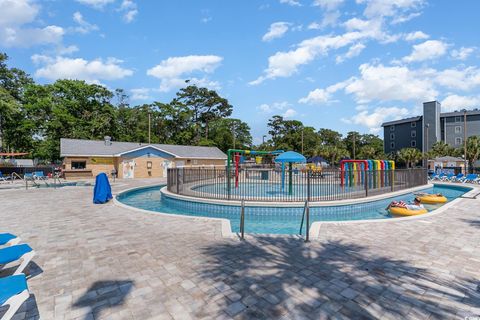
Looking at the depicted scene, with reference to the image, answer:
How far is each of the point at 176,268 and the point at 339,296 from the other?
2.91m

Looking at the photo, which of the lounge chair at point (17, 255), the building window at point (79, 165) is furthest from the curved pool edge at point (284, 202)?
the building window at point (79, 165)

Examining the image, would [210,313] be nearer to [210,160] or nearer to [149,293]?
[149,293]

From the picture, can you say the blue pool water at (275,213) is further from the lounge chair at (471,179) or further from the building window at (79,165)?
the building window at (79,165)

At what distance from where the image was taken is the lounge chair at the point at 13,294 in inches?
114

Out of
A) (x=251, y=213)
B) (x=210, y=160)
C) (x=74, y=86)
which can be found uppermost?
(x=74, y=86)

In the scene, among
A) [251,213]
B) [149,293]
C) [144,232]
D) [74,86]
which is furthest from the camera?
[74,86]

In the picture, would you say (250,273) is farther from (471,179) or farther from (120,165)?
(120,165)

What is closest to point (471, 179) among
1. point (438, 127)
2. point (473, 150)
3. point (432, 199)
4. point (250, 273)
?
point (473, 150)

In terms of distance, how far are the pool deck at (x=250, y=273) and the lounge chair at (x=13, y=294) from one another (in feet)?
1.68

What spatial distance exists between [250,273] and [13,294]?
335 cm

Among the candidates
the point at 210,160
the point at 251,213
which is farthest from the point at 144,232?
the point at 210,160

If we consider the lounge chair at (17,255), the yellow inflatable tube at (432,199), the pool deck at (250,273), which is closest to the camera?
the pool deck at (250,273)

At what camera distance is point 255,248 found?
6.04m

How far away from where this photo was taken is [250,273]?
4668mm
